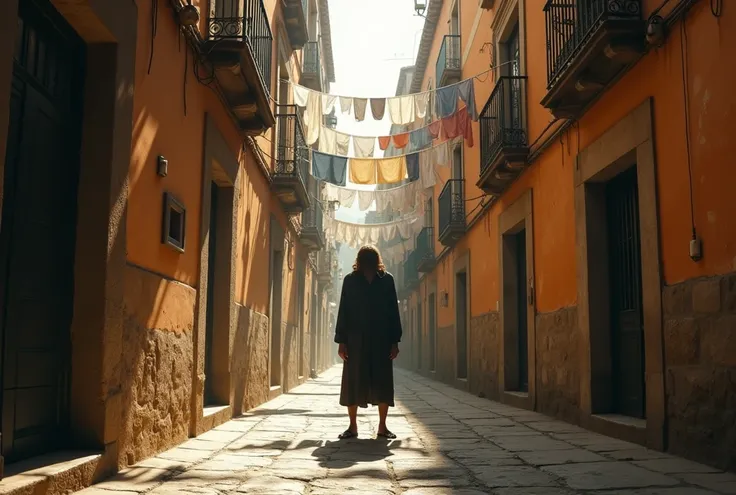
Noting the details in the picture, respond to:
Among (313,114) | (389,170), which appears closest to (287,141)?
(313,114)

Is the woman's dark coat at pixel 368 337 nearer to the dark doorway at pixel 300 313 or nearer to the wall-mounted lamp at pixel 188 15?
the wall-mounted lamp at pixel 188 15

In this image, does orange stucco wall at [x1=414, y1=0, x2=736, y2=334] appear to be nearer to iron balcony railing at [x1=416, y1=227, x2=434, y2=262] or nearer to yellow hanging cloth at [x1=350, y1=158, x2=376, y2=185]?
yellow hanging cloth at [x1=350, y1=158, x2=376, y2=185]

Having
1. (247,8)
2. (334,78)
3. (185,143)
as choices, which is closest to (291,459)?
(185,143)

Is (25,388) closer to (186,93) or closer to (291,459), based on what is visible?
(291,459)

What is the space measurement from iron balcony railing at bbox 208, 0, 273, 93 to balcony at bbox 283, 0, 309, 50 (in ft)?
10.6

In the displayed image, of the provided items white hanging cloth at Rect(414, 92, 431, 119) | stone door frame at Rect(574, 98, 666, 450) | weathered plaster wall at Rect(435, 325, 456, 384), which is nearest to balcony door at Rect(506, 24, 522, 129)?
white hanging cloth at Rect(414, 92, 431, 119)

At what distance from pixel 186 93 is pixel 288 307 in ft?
27.2

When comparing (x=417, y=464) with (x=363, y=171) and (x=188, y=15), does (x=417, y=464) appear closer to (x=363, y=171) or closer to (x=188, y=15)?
(x=188, y=15)

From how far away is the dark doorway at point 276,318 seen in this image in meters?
12.0

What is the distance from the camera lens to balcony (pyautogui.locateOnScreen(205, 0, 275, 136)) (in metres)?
6.38

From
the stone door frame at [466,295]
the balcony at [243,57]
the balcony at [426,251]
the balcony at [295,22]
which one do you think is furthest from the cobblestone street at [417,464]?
the balcony at [426,251]

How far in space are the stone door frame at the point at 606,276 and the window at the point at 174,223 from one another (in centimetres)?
352

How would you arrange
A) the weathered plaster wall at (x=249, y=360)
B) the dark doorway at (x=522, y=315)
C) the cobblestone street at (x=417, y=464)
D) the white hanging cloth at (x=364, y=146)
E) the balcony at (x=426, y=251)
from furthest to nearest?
the balcony at (x=426, y=251) < the white hanging cloth at (x=364, y=146) < the dark doorway at (x=522, y=315) < the weathered plaster wall at (x=249, y=360) < the cobblestone street at (x=417, y=464)

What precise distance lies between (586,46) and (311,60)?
1174 centimetres
